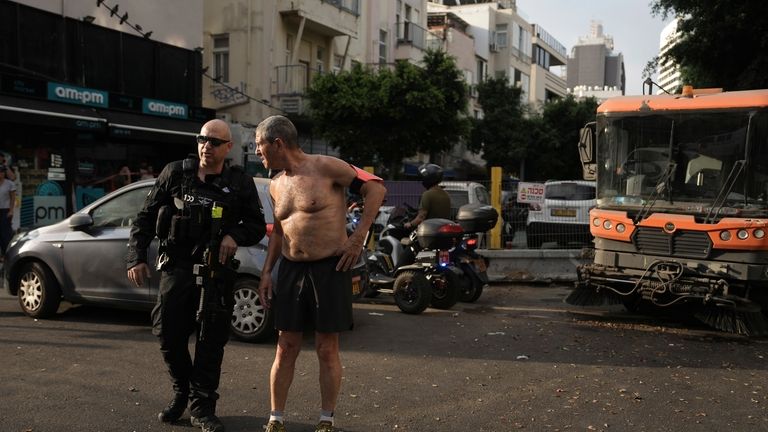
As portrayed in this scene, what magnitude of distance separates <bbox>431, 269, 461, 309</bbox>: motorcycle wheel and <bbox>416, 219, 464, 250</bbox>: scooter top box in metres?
0.35

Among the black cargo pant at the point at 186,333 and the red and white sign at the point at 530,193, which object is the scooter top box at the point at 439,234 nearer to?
the black cargo pant at the point at 186,333

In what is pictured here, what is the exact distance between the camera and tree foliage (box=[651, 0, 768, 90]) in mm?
15391

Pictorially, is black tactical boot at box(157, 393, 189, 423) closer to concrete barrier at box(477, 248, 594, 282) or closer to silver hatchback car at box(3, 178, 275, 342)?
silver hatchback car at box(3, 178, 275, 342)

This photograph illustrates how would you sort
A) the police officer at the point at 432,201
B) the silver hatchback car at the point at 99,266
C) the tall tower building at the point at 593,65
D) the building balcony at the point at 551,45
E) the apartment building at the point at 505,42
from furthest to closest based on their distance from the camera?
the tall tower building at the point at 593,65
the building balcony at the point at 551,45
the apartment building at the point at 505,42
the police officer at the point at 432,201
the silver hatchback car at the point at 99,266

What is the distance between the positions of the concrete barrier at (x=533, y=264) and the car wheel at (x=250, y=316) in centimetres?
579

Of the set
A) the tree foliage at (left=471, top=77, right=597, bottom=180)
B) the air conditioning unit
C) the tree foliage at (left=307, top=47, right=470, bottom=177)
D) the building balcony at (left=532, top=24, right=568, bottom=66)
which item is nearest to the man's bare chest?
the tree foliage at (left=307, top=47, right=470, bottom=177)

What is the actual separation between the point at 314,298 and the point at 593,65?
116m

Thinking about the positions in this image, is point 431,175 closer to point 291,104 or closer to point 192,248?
point 192,248

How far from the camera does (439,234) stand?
27.6ft

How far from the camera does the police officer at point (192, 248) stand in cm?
413

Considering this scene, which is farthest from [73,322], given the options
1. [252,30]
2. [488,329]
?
[252,30]

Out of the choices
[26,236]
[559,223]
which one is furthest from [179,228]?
[559,223]

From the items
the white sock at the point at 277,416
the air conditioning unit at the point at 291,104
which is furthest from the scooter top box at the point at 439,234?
the air conditioning unit at the point at 291,104

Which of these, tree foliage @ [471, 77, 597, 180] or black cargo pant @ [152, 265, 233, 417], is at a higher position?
tree foliage @ [471, 77, 597, 180]
